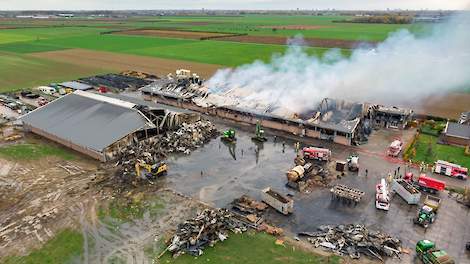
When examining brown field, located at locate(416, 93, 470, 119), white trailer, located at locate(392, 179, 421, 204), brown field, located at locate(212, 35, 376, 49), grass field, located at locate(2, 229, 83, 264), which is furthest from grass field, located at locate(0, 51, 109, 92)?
brown field, located at locate(416, 93, 470, 119)

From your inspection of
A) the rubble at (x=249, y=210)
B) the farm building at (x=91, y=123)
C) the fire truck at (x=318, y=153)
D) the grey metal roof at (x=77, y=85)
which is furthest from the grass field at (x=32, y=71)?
the fire truck at (x=318, y=153)

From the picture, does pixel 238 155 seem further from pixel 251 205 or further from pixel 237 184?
pixel 251 205

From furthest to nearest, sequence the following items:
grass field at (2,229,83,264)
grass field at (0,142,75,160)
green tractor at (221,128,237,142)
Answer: green tractor at (221,128,237,142) → grass field at (0,142,75,160) → grass field at (2,229,83,264)

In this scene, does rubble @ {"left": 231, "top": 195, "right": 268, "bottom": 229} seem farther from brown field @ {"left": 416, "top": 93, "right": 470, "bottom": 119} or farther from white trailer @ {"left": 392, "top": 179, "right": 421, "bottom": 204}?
brown field @ {"left": 416, "top": 93, "right": 470, "bottom": 119}

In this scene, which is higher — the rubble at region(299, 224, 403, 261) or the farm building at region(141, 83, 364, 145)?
the farm building at region(141, 83, 364, 145)

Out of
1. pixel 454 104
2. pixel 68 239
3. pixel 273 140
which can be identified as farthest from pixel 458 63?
pixel 68 239

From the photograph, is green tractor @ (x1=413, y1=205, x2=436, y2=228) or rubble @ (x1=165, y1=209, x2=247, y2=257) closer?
rubble @ (x1=165, y1=209, x2=247, y2=257)
